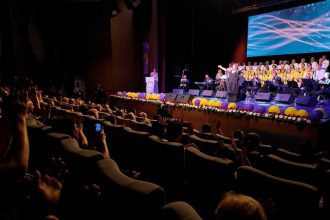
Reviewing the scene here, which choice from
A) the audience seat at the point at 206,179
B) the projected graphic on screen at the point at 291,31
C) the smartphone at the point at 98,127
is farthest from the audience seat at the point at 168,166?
the projected graphic on screen at the point at 291,31

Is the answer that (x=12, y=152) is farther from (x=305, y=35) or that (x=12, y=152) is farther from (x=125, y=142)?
(x=305, y=35)

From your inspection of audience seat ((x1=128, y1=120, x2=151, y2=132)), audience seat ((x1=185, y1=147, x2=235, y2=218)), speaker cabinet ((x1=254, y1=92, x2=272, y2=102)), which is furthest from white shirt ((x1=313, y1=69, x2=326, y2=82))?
audience seat ((x1=185, y1=147, x2=235, y2=218))

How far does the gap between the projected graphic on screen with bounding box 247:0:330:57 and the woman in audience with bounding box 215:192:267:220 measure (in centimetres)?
1257

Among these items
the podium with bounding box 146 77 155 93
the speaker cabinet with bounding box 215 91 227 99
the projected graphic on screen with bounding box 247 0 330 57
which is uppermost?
the projected graphic on screen with bounding box 247 0 330 57

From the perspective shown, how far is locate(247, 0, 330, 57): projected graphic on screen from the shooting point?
1134cm

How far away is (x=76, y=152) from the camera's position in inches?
79.4

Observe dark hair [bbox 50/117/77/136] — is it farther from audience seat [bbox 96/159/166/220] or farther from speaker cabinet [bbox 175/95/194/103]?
speaker cabinet [bbox 175/95/194/103]

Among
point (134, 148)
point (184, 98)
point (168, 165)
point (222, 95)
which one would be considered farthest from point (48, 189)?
point (222, 95)

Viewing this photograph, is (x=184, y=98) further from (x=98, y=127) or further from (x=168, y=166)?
(x=168, y=166)

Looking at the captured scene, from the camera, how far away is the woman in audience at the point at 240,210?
925 millimetres

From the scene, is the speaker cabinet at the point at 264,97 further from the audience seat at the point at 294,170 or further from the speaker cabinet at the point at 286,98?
the audience seat at the point at 294,170

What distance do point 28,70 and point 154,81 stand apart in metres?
6.05

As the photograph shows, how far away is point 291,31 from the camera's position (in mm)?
12508

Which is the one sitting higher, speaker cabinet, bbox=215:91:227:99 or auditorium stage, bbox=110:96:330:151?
speaker cabinet, bbox=215:91:227:99
